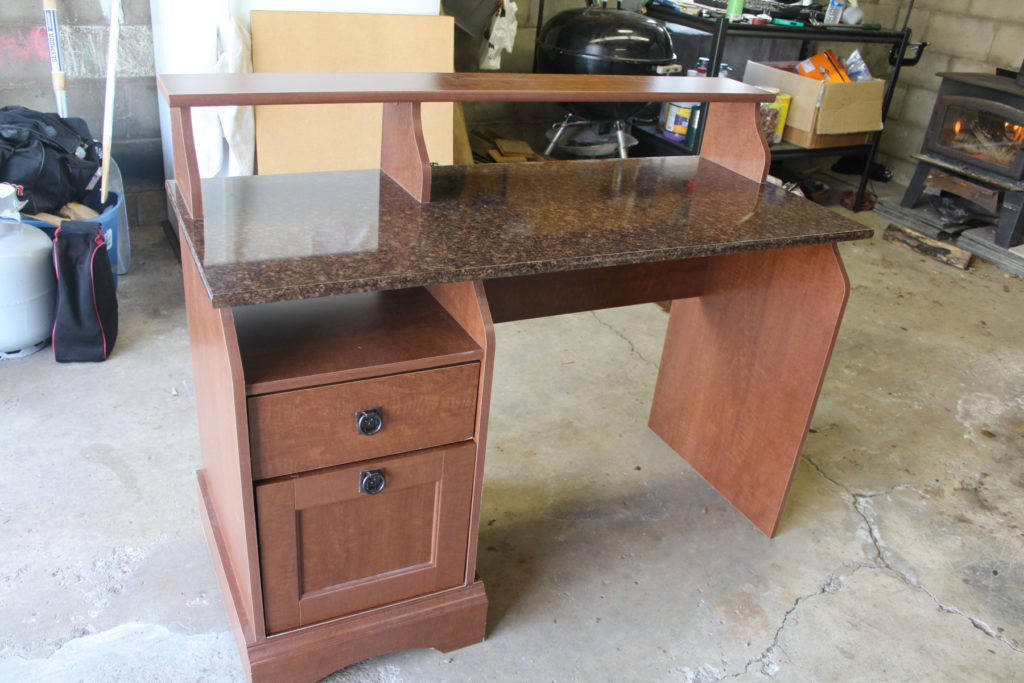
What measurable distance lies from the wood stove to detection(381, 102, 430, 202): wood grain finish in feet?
10.5

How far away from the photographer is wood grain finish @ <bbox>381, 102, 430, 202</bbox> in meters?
1.52

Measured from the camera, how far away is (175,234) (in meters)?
3.28

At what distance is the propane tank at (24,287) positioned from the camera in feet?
7.51

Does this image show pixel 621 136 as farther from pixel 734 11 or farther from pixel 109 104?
pixel 109 104

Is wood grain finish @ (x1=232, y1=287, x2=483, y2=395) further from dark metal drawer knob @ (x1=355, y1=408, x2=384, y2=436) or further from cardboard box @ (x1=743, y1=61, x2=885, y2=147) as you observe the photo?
cardboard box @ (x1=743, y1=61, x2=885, y2=147)

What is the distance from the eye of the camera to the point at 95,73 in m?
3.06

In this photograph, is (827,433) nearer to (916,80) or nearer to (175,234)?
(175,234)

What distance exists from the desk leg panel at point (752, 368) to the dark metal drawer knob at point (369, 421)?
3.31 feet

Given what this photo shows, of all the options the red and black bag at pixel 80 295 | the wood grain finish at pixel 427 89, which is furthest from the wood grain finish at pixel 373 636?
the red and black bag at pixel 80 295

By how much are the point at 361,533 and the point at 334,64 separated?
6.82ft

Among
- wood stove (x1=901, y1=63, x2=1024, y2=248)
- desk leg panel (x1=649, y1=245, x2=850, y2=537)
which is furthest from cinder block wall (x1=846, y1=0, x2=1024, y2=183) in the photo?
desk leg panel (x1=649, y1=245, x2=850, y2=537)

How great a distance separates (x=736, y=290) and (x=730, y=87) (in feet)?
1.61

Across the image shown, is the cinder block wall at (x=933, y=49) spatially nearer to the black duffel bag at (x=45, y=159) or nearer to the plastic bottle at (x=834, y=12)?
the plastic bottle at (x=834, y=12)

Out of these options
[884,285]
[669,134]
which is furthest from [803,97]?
[884,285]
